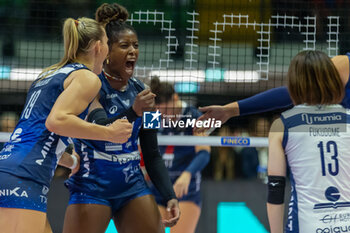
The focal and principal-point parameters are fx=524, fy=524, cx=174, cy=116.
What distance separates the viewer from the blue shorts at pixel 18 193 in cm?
296

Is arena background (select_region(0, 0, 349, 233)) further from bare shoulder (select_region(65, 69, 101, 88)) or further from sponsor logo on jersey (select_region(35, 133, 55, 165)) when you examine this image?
sponsor logo on jersey (select_region(35, 133, 55, 165))

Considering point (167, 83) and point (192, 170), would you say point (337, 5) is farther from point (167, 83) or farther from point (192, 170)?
point (192, 170)

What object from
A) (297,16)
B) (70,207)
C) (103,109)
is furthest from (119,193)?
(297,16)

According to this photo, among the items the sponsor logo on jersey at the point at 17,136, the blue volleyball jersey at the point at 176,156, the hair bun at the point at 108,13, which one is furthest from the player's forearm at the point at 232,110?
the blue volleyball jersey at the point at 176,156

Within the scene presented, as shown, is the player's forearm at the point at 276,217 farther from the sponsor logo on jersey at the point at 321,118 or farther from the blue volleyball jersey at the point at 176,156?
the blue volleyball jersey at the point at 176,156

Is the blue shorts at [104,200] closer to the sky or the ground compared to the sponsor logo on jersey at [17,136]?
closer to the ground

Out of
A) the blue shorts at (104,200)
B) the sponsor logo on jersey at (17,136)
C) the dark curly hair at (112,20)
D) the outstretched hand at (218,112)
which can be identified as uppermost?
the dark curly hair at (112,20)

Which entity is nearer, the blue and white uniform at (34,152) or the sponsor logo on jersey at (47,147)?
the blue and white uniform at (34,152)

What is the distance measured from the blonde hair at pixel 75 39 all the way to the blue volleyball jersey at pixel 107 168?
0.46m

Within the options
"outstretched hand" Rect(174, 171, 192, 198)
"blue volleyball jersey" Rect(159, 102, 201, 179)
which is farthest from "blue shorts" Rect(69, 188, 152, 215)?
"blue volleyball jersey" Rect(159, 102, 201, 179)

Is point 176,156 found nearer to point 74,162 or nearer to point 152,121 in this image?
point 152,121

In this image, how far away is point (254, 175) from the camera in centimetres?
1288

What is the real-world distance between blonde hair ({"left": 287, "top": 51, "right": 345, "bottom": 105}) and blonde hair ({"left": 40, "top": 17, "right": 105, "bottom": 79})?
142 cm

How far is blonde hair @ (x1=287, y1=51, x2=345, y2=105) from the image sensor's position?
2.68 metres
